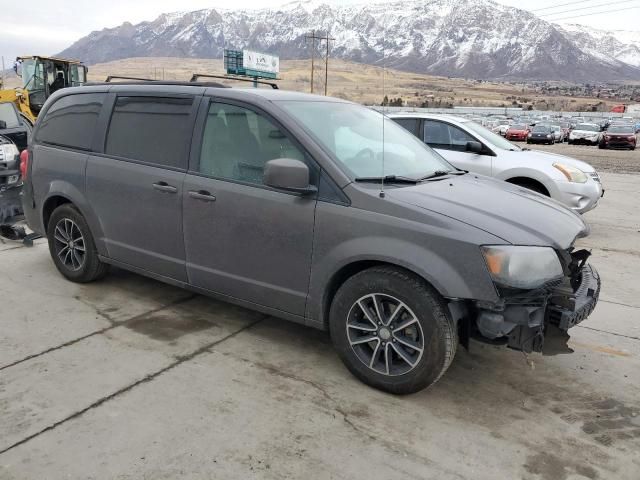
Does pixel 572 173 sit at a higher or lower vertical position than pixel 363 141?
lower

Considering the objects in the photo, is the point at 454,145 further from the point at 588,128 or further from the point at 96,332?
the point at 588,128

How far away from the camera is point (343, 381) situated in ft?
11.6

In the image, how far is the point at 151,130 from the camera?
4.35 meters

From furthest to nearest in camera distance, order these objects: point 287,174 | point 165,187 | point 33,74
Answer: point 33,74 < point 165,187 < point 287,174

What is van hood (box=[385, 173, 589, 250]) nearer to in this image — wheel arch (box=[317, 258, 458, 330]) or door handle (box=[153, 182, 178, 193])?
wheel arch (box=[317, 258, 458, 330])

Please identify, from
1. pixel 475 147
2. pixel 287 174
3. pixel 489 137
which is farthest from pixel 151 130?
pixel 489 137

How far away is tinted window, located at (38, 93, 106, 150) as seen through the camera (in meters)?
4.77

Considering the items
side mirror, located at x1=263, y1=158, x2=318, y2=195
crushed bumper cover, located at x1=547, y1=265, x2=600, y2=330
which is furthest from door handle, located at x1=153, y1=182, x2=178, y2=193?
crushed bumper cover, located at x1=547, y1=265, x2=600, y2=330

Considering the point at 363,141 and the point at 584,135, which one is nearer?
the point at 363,141

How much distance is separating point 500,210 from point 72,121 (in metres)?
3.73

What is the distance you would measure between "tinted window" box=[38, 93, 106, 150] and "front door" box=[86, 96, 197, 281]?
25cm

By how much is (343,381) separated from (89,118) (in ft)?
10.3

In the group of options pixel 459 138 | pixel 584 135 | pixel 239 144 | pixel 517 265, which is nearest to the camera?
pixel 517 265

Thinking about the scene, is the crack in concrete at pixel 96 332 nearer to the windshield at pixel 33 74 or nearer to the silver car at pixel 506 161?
the silver car at pixel 506 161
